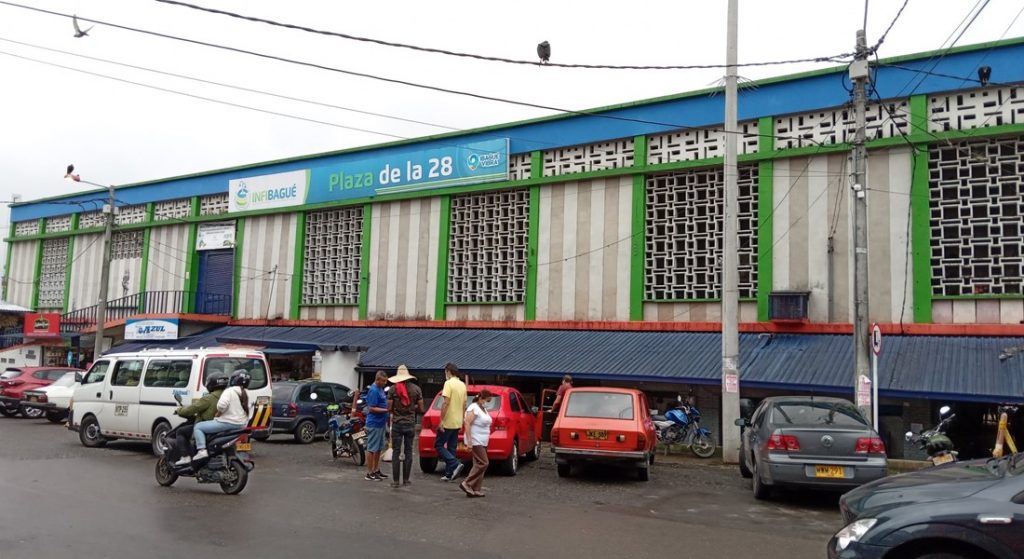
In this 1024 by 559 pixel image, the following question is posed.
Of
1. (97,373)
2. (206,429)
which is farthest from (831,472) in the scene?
(97,373)

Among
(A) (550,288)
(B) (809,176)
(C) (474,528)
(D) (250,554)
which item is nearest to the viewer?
(D) (250,554)

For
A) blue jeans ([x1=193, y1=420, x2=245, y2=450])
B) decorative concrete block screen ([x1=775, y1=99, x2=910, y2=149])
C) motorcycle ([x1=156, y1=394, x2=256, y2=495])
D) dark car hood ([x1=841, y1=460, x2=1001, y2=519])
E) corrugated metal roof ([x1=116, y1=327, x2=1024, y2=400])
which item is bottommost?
motorcycle ([x1=156, y1=394, x2=256, y2=495])

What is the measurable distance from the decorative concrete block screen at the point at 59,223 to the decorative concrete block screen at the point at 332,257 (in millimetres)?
16312

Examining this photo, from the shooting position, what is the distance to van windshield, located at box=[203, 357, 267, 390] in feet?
48.1

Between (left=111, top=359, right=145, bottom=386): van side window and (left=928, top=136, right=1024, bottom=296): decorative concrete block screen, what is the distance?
Answer: 16.7 m

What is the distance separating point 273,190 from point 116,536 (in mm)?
23478

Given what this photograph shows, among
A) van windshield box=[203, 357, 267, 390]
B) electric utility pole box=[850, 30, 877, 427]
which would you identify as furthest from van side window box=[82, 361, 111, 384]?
electric utility pole box=[850, 30, 877, 427]

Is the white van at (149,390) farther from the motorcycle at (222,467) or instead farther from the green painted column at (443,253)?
the green painted column at (443,253)

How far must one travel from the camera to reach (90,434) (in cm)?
1599

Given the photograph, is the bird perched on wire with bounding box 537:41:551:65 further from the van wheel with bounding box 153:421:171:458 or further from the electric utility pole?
the van wheel with bounding box 153:421:171:458

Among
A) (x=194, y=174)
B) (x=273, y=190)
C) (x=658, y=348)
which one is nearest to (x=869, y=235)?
(x=658, y=348)

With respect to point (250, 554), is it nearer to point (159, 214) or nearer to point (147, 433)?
point (147, 433)

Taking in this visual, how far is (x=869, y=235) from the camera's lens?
17.9m

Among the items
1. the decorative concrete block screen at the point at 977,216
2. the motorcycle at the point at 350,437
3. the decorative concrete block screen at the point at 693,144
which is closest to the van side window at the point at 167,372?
the motorcycle at the point at 350,437
